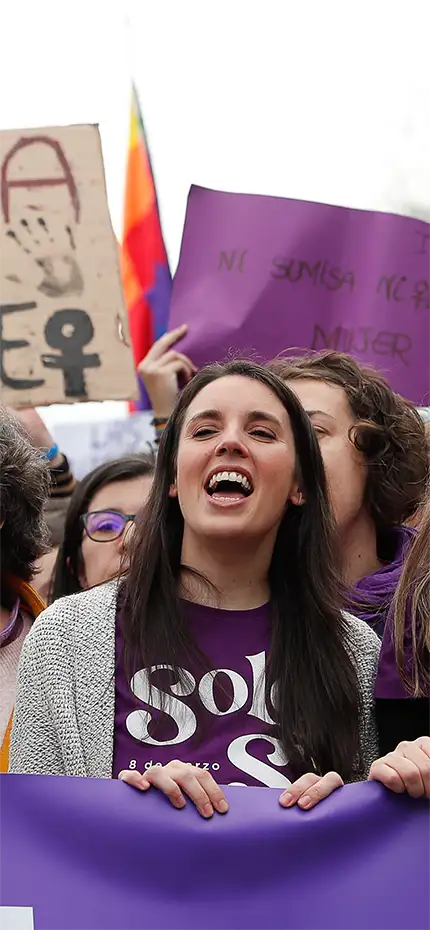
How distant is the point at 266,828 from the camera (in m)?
1.91

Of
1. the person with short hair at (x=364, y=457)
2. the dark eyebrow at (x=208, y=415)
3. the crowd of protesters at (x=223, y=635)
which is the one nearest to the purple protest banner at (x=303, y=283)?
the person with short hair at (x=364, y=457)

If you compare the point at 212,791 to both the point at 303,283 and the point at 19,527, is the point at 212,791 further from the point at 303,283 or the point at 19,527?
the point at 303,283

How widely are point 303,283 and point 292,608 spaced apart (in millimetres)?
1720

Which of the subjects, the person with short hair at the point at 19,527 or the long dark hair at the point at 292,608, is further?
the person with short hair at the point at 19,527

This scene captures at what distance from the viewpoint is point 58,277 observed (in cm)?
383

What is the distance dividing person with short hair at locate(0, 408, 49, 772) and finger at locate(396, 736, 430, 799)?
2.80 feet

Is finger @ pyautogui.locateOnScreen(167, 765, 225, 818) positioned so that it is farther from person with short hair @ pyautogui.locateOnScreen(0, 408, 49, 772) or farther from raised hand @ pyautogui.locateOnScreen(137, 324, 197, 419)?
raised hand @ pyautogui.locateOnScreen(137, 324, 197, 419)

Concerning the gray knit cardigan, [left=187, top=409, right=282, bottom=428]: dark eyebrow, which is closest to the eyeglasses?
[left=187, top=409, right=282, bottom=428]: dark eyebrow

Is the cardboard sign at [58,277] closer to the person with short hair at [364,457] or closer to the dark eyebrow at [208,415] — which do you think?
the person with short hair at [364,457]

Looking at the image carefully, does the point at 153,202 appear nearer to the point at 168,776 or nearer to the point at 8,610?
the point at 8,610

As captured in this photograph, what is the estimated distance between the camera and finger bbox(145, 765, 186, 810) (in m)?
1.89

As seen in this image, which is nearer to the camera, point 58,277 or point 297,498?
point 297,498

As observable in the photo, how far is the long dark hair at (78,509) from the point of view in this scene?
3389mm

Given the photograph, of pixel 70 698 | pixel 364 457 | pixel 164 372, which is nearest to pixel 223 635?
pixel 70 698
